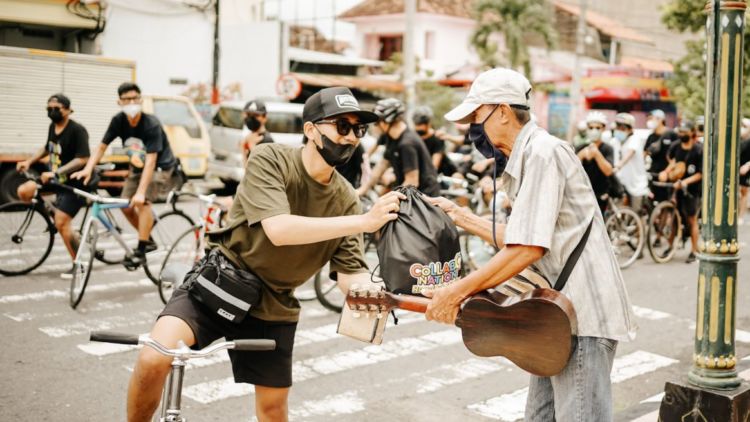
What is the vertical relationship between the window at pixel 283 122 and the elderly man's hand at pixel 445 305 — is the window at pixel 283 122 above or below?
above

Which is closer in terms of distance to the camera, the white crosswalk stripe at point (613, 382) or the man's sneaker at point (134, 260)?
the white crosswalk stripe at point (613, 382)

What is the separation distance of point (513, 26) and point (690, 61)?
34.7 ft

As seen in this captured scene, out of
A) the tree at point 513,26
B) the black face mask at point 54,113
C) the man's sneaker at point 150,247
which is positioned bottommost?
the man's sneaker at point 150,247

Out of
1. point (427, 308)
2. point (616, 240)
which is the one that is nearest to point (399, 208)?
point (427, 308)

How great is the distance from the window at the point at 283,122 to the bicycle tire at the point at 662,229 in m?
8.80

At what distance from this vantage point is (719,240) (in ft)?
14.1

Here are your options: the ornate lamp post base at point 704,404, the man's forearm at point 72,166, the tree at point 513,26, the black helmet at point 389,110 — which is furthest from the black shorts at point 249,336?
the tree at point 513,26

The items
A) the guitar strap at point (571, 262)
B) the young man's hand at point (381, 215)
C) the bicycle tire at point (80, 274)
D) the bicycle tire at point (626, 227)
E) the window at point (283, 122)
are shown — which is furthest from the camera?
the window at point (283, 122)

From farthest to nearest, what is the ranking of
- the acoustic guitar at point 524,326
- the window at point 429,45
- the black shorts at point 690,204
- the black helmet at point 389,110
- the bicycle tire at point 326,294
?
the window at point 429,45 < the black shorts at point 690,204 < the black helmet at point 389,110 < the bicycle tire at point 326,294 < the acoustic guitar at point 524,326

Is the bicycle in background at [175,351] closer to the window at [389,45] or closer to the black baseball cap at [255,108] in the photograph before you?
the black baseball cap at [255,108]

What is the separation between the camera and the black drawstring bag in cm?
315

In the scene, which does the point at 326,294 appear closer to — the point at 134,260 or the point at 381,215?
the point at 134,260

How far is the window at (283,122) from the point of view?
1825 centimetres

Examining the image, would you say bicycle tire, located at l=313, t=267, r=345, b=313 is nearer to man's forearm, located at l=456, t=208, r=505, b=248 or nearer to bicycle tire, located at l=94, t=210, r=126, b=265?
bicycle tire, located at l=94, t=210, r=126, b=265
